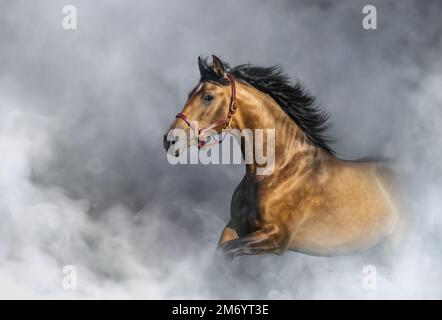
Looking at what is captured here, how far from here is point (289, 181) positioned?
6059 millimetres

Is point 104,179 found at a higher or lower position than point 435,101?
A: lower

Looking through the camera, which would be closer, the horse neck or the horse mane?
the horse neck

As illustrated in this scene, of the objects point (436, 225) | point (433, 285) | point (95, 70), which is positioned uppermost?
point (95, 70)

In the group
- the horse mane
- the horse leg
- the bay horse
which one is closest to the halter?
the bay horse

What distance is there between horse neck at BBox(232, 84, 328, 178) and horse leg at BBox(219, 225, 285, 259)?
0.37 m

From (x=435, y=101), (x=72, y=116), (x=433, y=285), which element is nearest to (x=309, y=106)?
(x=435, y=101)

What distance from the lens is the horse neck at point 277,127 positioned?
19.7 ft

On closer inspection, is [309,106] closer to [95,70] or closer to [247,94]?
[247,94]

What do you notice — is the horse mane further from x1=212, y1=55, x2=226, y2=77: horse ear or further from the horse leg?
the horse leg

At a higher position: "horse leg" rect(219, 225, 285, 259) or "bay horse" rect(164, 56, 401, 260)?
"bay horse" rect(164, 56, 401, 260)

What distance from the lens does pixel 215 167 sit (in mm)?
7238

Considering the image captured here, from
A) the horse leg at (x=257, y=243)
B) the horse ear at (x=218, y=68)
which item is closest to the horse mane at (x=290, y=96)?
the horse ear at (x=218, y=68)

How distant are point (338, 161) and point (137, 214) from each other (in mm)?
1676

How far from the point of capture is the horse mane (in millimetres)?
6125
